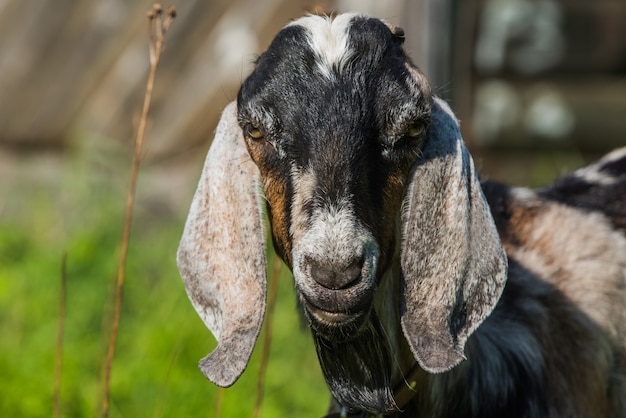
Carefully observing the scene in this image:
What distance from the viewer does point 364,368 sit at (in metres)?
3.05

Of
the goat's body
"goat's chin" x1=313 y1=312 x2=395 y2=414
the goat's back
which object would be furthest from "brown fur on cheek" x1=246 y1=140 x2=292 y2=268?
the goat's back

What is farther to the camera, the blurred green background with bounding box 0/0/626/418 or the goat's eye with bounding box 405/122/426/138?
the blurred green background with bounding box 0/0/626/418

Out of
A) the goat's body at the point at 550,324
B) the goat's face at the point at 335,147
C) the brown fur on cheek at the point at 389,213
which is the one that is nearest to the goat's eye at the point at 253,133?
the goat's face at the point at 335,147

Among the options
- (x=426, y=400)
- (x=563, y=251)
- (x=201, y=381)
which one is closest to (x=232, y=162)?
(x=426, y=400)

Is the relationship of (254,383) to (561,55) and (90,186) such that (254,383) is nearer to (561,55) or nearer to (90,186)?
(90,186)

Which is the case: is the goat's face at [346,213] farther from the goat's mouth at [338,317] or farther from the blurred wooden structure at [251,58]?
the blurred wooden structure at [251,58]

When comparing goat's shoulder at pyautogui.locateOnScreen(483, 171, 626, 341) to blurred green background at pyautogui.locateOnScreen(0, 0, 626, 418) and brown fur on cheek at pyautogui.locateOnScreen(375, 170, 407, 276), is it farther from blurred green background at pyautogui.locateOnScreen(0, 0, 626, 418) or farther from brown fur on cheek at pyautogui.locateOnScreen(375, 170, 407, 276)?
blurred green background at pyautogui.locateOnScreen(0, 0, 626, 418)

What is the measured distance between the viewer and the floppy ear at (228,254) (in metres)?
2.95

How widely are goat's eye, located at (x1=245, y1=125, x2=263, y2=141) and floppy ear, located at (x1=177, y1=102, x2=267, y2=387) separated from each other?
0.12m

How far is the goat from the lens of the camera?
107 inches

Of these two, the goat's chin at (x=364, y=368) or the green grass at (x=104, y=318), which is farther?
the green grass at (x=104, y=318)

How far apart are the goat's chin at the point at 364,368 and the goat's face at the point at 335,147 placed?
0.25m

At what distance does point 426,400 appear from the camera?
3.15 metres

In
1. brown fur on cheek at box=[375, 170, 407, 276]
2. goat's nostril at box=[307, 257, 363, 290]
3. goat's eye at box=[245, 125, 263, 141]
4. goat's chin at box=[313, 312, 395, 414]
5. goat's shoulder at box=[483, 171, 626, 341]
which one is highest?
goat's eye at box=[245, 125, 263, 141]
